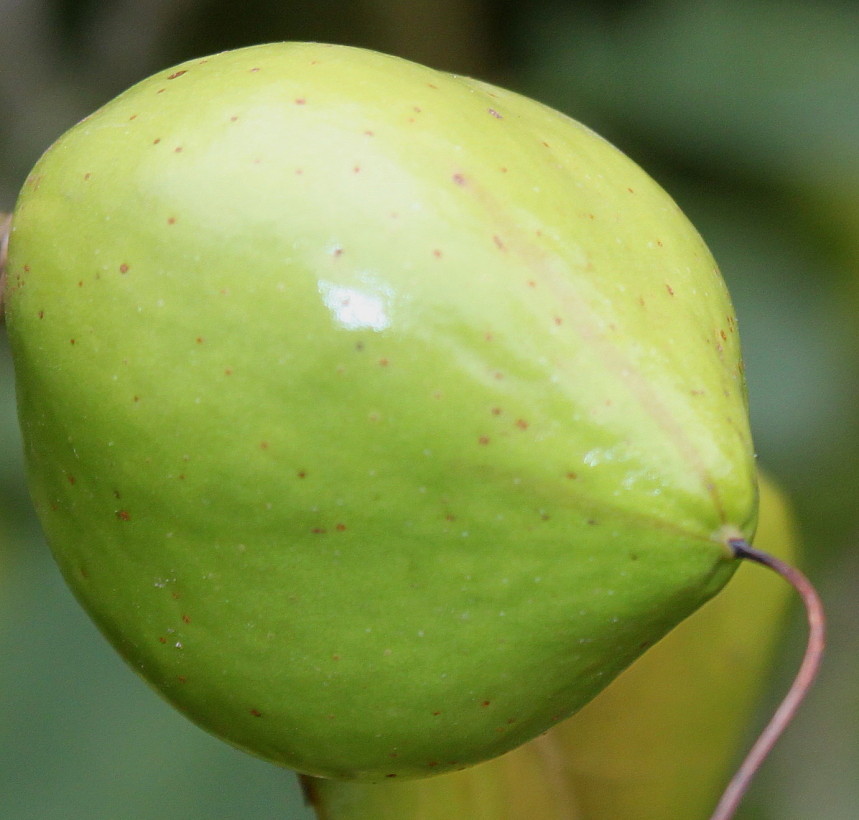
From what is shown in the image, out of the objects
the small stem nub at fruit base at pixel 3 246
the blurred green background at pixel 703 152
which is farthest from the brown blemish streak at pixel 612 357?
the blurred green background at pixel 703 152

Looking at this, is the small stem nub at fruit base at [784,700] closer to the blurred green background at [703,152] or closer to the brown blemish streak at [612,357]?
the brown blemish streak at [612,357]

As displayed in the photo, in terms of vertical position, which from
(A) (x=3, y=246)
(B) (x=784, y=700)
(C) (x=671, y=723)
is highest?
(A) (x=3, y=246)

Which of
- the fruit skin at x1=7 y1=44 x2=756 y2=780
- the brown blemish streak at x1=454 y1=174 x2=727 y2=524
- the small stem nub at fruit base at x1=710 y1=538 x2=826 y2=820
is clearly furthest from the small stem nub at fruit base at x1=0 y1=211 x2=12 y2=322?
the small stem nub at fruit base at x1=710 y1=538 x2=826 y2=820

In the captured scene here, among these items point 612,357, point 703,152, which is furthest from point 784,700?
point 703,152

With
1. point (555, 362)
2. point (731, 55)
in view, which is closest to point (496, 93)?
point (555, 362)

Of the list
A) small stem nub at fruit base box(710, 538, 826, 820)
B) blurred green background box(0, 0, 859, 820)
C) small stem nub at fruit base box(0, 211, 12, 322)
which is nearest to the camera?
small stem nub at fruit base box(710, 538, 826, 820)

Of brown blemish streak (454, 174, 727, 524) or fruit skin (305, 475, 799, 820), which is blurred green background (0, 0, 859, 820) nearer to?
fruit skin (305, 475, 799, 820)

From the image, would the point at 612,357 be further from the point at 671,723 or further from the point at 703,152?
the point at 703,152
